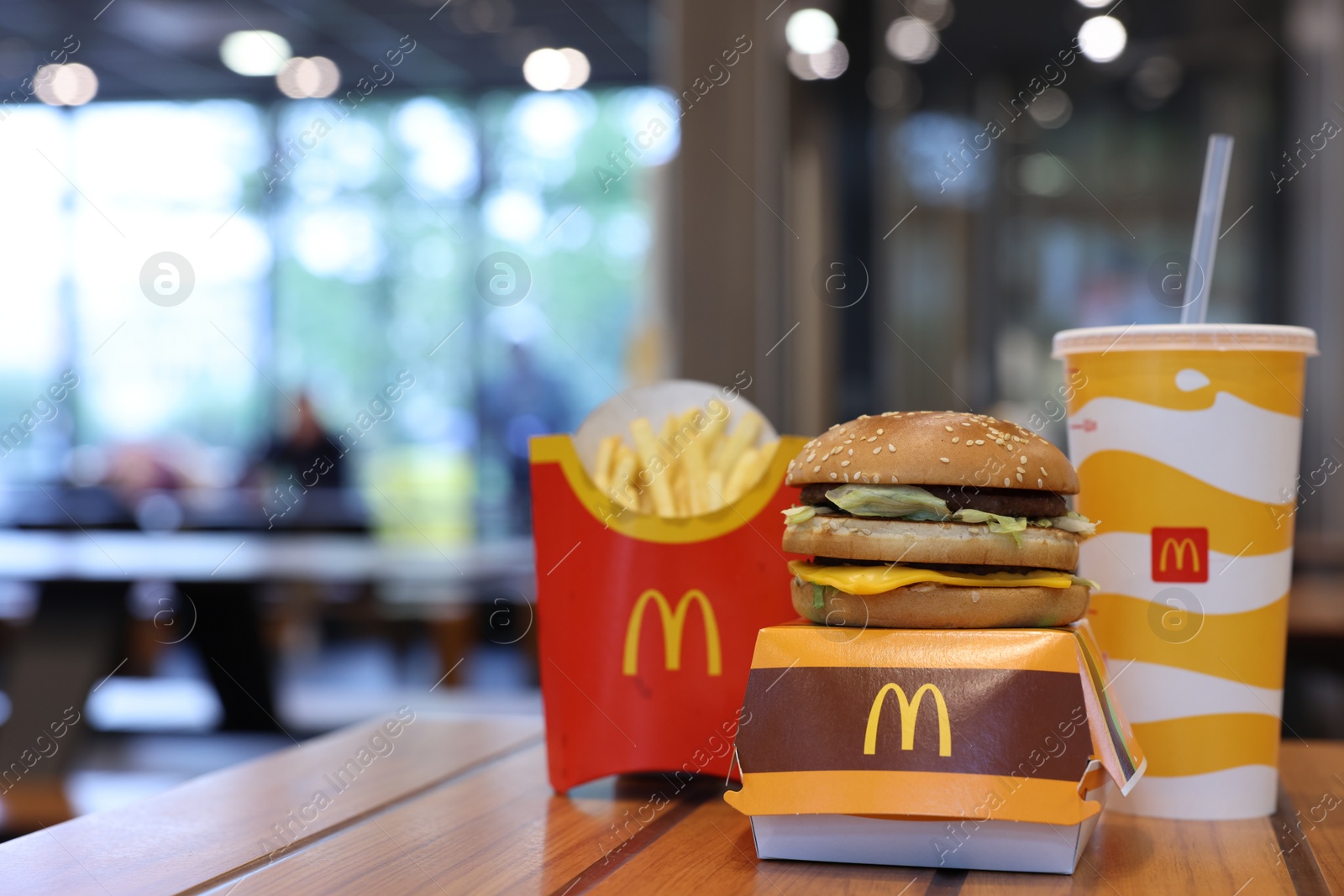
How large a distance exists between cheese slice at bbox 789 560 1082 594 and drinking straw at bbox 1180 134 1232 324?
1.09 ft

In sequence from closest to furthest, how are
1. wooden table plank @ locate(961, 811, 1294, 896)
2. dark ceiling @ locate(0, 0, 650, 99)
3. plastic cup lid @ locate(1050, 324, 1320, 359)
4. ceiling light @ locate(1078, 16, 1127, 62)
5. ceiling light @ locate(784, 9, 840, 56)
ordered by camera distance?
wooden table plank @ locate(961, 811, 1294, 896)
plastic cup lid @ locate(1050, 324, 1320, 359)
ceiling light @ locate(784, 9, 840, 56)
ceiling light @ locate(1078, 16, 1127, 62)
dark ceiling @ locate(0, 0, 650, 99)

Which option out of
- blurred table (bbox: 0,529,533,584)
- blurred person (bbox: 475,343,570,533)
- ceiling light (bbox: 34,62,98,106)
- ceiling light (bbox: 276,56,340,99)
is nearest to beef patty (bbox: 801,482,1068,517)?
blurred table (bbox: 0,529,533,584)

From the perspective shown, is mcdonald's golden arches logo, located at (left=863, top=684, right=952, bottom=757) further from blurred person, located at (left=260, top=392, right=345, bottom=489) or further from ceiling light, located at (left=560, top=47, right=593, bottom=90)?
ceiling light, located at (left=560, top=47, right=593, bottom=90)

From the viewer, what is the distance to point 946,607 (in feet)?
3.59

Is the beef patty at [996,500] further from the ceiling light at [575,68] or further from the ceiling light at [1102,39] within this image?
the ceiling light at [575,68]

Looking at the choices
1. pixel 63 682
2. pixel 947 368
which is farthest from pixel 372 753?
pixel 947 368

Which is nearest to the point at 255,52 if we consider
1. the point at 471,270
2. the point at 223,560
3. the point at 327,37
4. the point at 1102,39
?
the point at 327,37

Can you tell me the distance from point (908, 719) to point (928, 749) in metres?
0.03

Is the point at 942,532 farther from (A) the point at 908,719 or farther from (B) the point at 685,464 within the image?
(B) the point at 685,464

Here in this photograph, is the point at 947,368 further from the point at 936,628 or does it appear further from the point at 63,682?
the point at 936,628

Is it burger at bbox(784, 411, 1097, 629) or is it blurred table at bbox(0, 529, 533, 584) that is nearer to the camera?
burger at bbox(784, 411, 1097, 629)

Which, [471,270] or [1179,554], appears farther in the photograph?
[471,270]

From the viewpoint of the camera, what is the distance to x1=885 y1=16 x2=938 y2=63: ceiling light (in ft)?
24.5

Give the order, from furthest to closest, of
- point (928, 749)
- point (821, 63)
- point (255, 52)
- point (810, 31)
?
point (255, 52)
point (821, 63)
point (810, 31)
point (928, 749)
